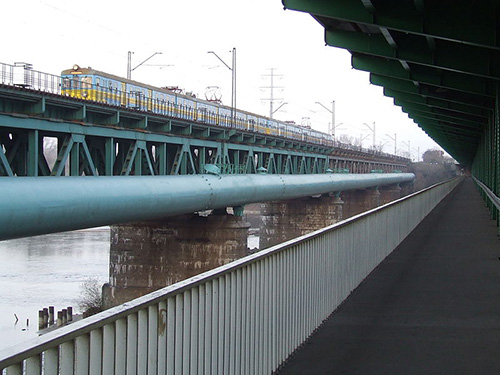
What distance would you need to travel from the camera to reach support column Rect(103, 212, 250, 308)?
32.5 meters

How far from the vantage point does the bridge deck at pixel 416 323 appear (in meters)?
6.71

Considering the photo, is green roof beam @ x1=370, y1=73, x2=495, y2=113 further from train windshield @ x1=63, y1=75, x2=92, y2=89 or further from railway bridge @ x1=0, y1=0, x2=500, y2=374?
train windshield @ x1=63, y1=75, x2=92, y2=89

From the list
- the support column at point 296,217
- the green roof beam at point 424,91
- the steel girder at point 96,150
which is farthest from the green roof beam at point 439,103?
the support column at point 296,217

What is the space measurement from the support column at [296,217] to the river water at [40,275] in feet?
44.9

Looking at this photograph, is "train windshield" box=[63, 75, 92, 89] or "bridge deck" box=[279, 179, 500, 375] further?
"train windshield" box=[63, 75, 92, 89]

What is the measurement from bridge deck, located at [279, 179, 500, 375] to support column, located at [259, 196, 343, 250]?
1683 inches

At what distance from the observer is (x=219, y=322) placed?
17.1 ft

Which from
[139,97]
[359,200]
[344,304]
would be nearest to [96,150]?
[139,97]

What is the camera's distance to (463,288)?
10812 millimetres

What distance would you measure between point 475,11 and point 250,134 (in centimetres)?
2894

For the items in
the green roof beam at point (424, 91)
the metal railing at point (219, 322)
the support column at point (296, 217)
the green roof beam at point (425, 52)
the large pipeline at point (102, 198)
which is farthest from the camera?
the support column at point (296, 217)

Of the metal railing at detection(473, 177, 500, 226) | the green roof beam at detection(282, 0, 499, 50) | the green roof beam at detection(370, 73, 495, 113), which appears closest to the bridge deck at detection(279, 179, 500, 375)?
the metal railing at detection(473, 177, 500, 226)

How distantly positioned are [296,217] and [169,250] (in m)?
27.4

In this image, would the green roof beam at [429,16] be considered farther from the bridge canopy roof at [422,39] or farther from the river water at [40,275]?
the river water at [40,275]
